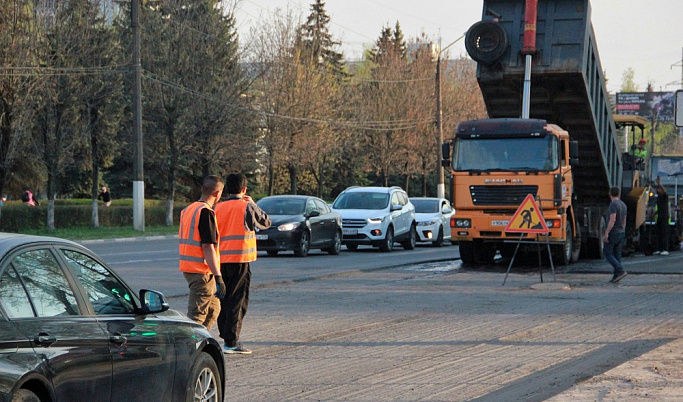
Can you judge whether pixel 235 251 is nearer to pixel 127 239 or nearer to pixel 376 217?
pixel 376 217

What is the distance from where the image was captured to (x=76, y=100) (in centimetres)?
3903

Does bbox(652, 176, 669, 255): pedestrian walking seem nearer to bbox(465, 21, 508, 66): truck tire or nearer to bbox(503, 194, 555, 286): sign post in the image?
bbox(465, 21, 508, 66): truck tire

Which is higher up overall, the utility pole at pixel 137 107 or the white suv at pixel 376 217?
the utility pole at pixel 137 107

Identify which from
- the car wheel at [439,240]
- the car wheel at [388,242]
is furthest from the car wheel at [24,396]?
the car wheel at [439,240]

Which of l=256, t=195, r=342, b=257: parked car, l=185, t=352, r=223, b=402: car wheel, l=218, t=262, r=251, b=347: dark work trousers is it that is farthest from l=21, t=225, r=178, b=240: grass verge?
l=185, t=352, r=223, b=402: car wheel

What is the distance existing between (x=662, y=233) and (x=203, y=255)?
23.0 metres

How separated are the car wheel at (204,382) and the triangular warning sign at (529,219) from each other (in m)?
12.8

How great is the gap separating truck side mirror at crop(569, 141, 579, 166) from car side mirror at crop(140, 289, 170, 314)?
1679cm

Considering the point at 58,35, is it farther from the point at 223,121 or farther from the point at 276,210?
A: the point at 276,210

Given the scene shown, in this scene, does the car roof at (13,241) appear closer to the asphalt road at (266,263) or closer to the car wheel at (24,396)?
the car wheel at (24,396)

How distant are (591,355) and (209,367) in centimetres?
473

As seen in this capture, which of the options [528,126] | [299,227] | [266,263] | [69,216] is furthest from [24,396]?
[69,216]

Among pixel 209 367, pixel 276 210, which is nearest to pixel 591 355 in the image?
pixel 209 367

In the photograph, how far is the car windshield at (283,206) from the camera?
25.6 m
